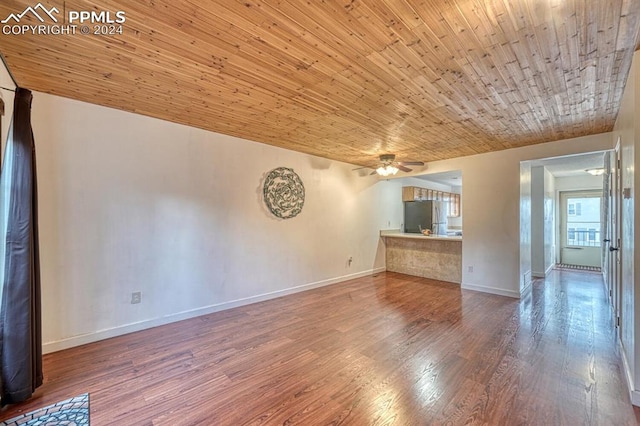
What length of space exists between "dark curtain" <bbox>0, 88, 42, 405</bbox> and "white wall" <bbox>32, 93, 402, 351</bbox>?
749 mm

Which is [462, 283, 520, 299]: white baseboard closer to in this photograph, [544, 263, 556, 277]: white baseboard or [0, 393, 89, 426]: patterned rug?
[544, 263, 556, 277]: white baseboard

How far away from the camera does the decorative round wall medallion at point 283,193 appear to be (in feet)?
14.4

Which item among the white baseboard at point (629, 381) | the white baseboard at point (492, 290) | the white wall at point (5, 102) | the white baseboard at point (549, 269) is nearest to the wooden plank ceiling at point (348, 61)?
the white wall at point (5, 102)

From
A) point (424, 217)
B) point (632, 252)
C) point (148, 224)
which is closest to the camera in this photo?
point (632, 252)

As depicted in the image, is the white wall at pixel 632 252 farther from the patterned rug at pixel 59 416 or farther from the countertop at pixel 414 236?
the patterned rug at pixel 59 416

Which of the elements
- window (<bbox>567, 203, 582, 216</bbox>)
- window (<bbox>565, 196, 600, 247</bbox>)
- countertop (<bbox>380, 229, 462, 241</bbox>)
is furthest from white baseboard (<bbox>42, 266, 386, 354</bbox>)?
window (<bbox>567, 203, 582, 216</bbox>)

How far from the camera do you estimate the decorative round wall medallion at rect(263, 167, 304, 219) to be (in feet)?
14.4

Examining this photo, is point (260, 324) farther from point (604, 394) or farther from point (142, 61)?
point (604, 394)

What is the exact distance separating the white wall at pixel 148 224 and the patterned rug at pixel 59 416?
1054 millimetres

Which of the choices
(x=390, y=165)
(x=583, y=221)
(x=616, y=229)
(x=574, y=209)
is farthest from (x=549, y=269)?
(x=390, y=165)

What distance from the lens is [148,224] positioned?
325cm

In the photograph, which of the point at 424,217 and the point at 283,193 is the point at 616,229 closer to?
the point at 424,217

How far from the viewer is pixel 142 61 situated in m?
2.09

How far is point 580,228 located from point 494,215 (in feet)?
15.5
